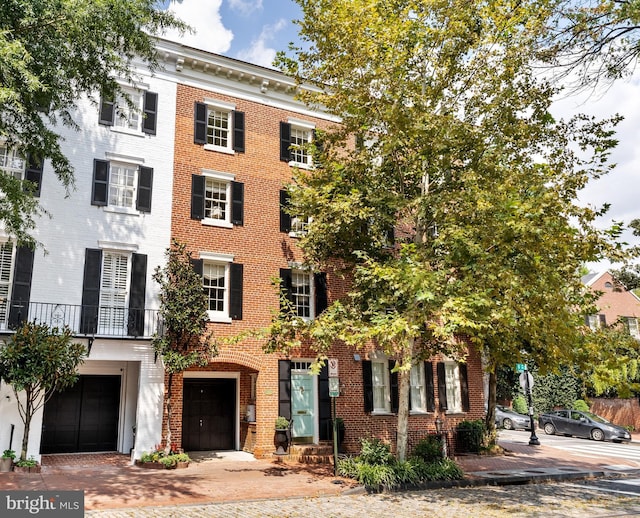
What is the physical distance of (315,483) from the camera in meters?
13.5

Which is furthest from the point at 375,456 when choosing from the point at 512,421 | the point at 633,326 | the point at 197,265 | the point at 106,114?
the point at 633,326

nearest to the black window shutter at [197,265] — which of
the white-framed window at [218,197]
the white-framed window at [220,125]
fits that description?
the white-framed window at [218,197]

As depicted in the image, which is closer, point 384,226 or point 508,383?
point 384,226

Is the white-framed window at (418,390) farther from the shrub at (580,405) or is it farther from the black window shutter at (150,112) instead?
the shrub at (580,405)

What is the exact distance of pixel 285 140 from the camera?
19828 millimetres

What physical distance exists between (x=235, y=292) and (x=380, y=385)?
6249mm

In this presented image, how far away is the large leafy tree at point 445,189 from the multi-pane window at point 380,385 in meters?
4.22

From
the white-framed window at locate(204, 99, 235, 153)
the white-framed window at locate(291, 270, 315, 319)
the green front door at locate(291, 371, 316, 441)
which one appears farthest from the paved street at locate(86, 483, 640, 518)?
the white-framed window at locate(204, 99, 235, 153)

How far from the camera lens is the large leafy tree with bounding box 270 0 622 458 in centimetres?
1148

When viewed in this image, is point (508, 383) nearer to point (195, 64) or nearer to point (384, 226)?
point (384, 226)

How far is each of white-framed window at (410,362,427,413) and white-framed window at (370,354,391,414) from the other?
3.53 ft

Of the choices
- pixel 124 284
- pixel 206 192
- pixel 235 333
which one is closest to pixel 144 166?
pixel 206 192

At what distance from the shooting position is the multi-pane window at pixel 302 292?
61.7 ft

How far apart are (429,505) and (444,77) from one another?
397 inches
